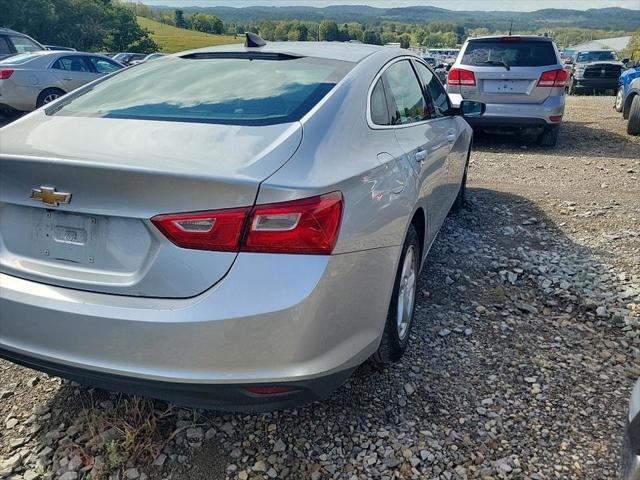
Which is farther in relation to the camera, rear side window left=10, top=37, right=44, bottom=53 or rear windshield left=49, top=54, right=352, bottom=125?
rear side window left=10, top=37, right=44, bottom=53

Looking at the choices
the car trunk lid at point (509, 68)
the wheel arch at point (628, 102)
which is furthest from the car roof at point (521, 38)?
the wheel arch at point (628, 102)

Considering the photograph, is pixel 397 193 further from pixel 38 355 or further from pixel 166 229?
pixel 38 355

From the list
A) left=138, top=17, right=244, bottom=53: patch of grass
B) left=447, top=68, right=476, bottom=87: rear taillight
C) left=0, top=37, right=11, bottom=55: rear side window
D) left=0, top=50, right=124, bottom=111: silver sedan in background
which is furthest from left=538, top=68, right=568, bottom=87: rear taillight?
left=138, top=17, right=244, bottom=53: patch of grass

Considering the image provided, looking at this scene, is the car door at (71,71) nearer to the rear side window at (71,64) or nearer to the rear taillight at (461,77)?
the rear side window at (71,64)

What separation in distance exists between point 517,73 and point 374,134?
632 centimetres

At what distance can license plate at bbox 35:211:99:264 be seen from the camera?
1.92 m

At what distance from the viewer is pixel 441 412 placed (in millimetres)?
2553

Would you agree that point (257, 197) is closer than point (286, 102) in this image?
Yes

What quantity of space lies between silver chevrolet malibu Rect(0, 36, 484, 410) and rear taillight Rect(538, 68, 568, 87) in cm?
655

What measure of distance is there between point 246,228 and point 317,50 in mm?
1638

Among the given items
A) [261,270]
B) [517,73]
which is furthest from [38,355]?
[517,73]

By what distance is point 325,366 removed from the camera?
1989mm

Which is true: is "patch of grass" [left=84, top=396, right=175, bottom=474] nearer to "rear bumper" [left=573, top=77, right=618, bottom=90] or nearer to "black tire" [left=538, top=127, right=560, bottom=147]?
"black tire" [left=538, top=127, right=560, bottom=147]

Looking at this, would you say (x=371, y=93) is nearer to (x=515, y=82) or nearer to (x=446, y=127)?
(x=446, y=127)
